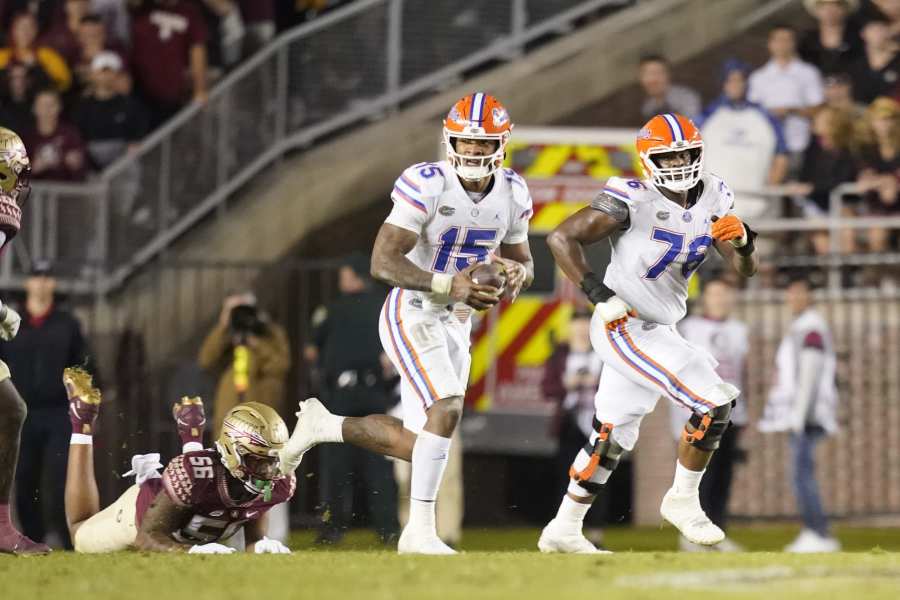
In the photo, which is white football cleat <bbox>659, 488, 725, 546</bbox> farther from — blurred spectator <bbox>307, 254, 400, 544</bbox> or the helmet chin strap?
blurred spectator <bbox>307, 254, 400, 544</bbox>

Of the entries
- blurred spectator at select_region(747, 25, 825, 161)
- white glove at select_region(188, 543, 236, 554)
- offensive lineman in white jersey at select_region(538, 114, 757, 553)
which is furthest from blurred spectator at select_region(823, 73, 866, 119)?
white glove at select_region(188, 543, 236, 554)

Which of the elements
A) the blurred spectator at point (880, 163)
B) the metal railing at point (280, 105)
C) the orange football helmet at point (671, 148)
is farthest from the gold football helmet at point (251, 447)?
the blurred spectator at point (880, 163)

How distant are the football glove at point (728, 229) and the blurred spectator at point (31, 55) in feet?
25.8

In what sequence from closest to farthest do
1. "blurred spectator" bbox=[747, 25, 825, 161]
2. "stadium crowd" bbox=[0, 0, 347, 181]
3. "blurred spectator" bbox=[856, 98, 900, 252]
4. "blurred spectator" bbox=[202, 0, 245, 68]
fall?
"blurred spectator" bbox=[856, 98, 900, 252] → "blurred spectator" bbox=[747, 25, 825, 161] → "stadium crowd" bbox=[0, 0, 347, 181] → "blurred spectator" bbox=[202, 0, 245, 68]

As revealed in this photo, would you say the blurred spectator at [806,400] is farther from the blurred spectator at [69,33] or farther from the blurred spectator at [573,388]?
the blurred spectator at [69,33]

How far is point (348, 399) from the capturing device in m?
12.7

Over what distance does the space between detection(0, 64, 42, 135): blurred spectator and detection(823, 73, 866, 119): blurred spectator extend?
619 cm

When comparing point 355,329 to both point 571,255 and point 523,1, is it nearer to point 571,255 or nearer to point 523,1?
point 571,255

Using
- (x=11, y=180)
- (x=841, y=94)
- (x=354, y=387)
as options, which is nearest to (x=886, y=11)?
(x=841, y=94)

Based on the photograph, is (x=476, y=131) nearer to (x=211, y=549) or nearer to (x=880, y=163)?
(x=211, y=549)

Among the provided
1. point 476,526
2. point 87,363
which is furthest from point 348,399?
point 476,526

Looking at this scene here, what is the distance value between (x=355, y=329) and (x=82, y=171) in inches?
145

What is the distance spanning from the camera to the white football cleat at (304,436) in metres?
9.78

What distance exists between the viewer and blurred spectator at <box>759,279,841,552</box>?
43.6ft
